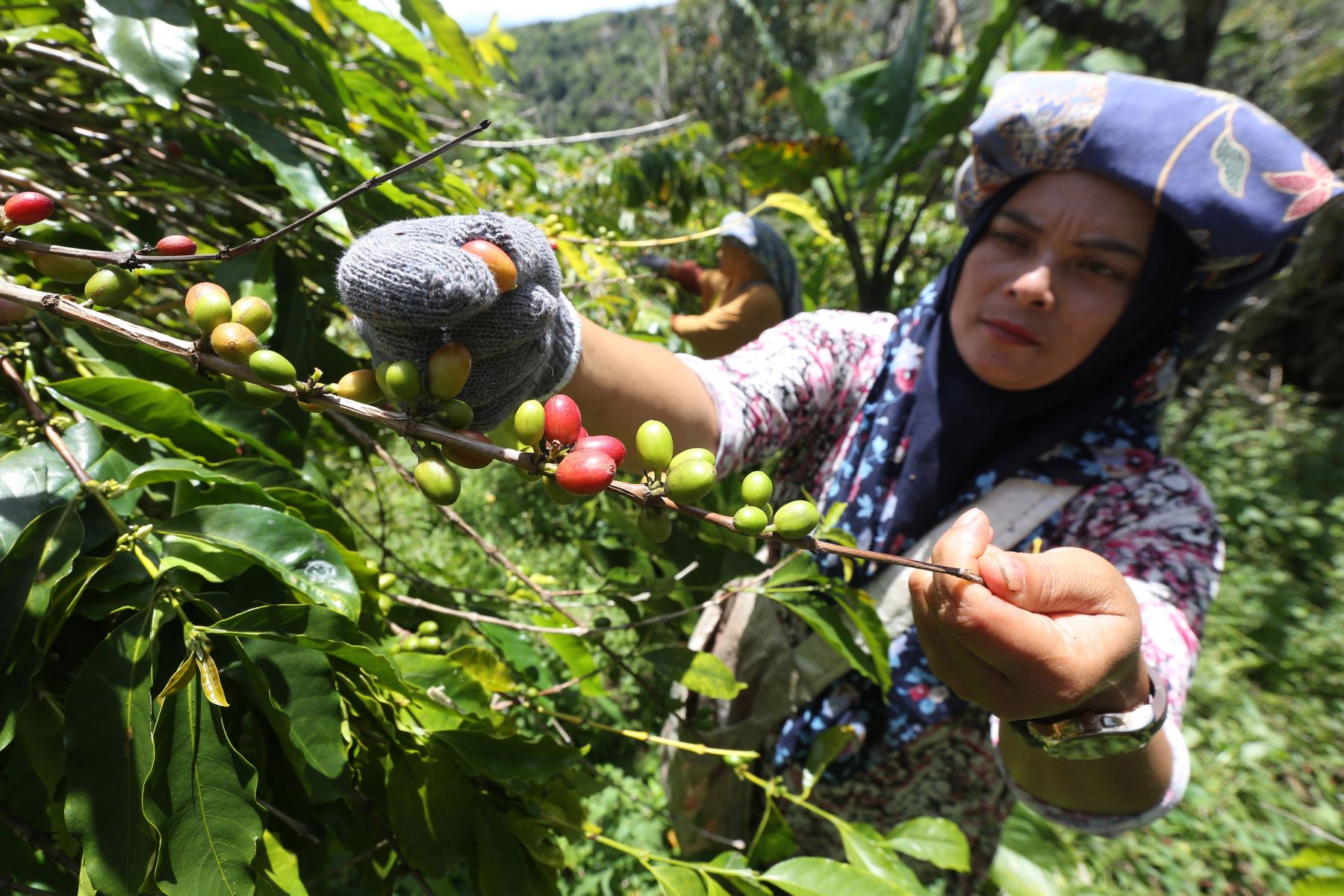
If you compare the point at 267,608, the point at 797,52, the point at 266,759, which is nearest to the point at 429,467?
the point at 267,608

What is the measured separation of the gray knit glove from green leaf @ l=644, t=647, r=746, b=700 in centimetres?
46

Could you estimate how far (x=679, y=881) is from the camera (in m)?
0.88

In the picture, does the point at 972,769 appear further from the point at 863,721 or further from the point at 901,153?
the point at 901,153

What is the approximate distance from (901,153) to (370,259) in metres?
4.37

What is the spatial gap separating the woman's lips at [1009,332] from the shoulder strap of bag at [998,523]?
0.92ft

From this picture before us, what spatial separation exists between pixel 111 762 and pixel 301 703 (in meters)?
0.14

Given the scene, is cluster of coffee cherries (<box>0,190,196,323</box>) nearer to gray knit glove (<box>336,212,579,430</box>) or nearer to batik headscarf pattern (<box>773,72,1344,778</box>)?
gray knit glove (<box>336,212,579,430</box>)

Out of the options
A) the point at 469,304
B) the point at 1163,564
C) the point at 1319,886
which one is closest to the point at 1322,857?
the point at 1319,886

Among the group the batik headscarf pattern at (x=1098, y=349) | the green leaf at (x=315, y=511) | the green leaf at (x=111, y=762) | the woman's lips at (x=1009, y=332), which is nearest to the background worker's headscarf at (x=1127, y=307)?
the batik headscarf pattern at (x=1098, y=349)

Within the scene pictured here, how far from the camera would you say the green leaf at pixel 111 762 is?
1.85 ft

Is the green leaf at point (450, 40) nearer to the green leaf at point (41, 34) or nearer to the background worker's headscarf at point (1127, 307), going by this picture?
the green leaf at point (41, 34)

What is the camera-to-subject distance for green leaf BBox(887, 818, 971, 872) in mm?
1144

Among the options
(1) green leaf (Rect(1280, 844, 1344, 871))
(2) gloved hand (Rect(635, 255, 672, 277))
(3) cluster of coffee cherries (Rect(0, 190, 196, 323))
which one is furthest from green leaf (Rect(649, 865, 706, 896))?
(2) gloved hand (Rect(635, 255, 672, 277))

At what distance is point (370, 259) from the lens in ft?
2.19
